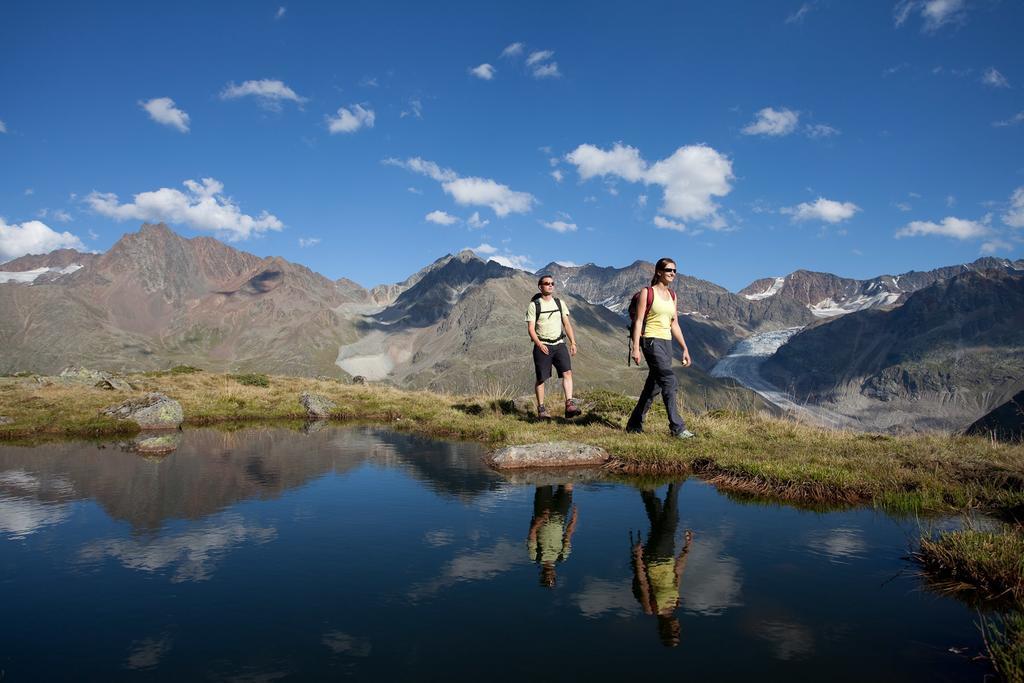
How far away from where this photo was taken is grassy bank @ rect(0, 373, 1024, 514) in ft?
→ 27.7

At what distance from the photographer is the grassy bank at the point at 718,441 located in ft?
27.7

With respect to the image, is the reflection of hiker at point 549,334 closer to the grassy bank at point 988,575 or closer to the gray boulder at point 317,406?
the grassy bank at point 988,575


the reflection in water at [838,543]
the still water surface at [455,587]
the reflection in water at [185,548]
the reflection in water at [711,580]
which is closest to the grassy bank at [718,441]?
the still water surface at [455,587]

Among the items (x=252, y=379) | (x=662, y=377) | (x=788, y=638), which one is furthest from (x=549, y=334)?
(x=252, y=379)

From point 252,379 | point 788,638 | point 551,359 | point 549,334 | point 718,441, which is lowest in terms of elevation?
point 788,638

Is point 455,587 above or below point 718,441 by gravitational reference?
below

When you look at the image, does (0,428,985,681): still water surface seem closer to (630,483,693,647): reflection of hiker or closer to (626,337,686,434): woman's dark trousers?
(630,483,693,647): reflection of hiker

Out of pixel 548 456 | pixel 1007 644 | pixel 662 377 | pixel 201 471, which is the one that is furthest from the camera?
pixel 662 377

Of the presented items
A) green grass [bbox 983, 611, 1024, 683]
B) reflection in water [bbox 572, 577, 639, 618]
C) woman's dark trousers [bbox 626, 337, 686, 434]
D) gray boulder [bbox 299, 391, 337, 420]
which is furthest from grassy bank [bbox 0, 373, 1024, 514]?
reflection in water [bbox 572, 577, 639, 618]

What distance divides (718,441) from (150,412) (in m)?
15.8

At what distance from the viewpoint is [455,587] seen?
206 inches

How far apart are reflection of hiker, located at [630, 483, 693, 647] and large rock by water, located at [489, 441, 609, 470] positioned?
9.59 feet

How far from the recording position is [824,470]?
9.04m

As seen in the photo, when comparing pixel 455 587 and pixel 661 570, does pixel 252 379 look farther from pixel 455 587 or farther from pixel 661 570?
pixel 661 570
